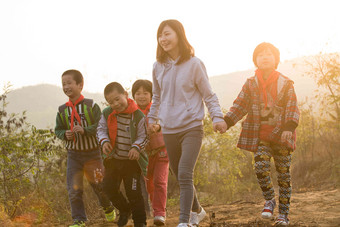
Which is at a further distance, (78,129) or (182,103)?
(78,129)

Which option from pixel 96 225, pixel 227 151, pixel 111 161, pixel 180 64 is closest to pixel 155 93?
pixel 180 64

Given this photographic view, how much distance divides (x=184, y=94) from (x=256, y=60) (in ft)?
Answer: 3.38

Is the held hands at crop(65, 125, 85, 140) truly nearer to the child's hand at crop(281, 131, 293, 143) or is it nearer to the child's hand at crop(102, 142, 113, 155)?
the child's hand at crop(102, 142, 113, 155)

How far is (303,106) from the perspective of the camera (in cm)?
1113

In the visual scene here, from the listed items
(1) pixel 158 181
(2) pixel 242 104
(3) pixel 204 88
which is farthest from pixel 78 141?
(2) pixel 242 104

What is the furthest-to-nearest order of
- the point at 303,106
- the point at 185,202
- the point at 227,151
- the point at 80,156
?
the point at 303,106 → the point at 227,151 → the point at 80,156 → the point at 185,202

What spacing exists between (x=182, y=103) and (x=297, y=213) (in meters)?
2.31

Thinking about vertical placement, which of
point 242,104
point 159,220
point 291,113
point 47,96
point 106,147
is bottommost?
point 159,220

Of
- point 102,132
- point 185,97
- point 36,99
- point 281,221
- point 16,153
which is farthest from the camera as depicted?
point 36,99

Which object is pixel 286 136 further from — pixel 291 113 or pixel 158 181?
pixel 158 181

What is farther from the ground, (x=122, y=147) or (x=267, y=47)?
(x=267, y=47)

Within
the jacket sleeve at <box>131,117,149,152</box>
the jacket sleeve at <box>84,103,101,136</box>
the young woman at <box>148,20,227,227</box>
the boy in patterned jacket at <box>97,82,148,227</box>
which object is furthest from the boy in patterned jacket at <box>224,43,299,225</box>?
the jacket sleeve at <box>84,103,101,136</box>

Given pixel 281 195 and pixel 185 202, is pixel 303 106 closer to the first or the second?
pixel 281 195

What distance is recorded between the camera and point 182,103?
3.87 m
